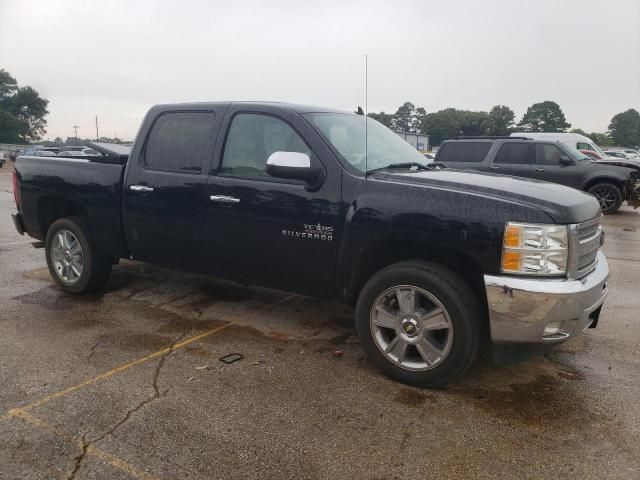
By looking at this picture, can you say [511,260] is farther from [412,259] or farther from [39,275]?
[39,275]

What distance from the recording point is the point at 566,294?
9.74 ft

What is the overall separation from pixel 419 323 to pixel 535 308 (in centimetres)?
71

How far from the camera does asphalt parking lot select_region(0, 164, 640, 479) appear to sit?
102 inches

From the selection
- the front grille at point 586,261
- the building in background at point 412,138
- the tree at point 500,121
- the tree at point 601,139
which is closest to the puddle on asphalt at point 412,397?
the front grille at point 586,261

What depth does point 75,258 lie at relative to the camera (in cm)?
525

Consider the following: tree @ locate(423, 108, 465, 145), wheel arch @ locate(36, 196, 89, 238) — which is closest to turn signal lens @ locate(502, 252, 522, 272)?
wheel arch @ locate(36, 196, 89, 238)

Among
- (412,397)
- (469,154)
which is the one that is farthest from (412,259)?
(469,154)

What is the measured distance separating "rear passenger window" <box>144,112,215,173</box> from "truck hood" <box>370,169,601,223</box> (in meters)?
1.57

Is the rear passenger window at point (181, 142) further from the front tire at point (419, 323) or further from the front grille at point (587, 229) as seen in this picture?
the front grille at point (587, 229)

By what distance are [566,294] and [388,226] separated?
113 centimetres

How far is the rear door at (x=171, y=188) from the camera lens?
4281 mm

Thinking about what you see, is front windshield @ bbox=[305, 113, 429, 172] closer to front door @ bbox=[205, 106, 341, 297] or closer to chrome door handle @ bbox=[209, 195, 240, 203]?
front door @ bbox=[205, 106, 341, 297]

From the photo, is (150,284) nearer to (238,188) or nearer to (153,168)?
(153,168)

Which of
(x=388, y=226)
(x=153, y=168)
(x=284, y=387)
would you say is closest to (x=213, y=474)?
(x=284, y=387)
